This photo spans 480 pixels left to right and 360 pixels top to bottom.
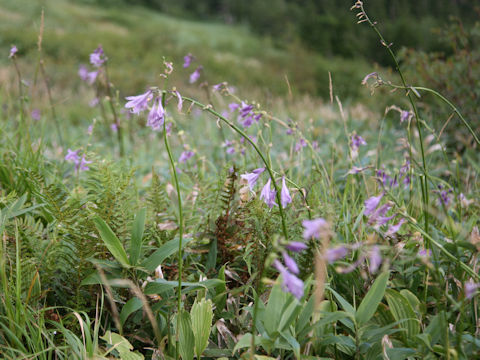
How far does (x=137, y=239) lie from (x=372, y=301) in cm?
74

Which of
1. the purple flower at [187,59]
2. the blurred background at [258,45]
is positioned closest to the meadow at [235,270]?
the purple flower at [187,59]

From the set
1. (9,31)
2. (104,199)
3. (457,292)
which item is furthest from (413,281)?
(9,31)

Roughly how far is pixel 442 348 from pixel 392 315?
0.63 ft

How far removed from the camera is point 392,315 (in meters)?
1.24

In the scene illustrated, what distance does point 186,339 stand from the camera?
3.85ft

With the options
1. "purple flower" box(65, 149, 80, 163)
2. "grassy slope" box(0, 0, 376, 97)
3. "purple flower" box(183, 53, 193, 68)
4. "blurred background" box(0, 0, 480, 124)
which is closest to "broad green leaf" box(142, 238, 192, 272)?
"purple flower" box(65, 149, 80, 163)

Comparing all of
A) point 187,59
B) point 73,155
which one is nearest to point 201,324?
point 73,155

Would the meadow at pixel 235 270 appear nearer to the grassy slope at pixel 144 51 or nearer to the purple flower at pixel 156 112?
the purple flower at pixel 156 112

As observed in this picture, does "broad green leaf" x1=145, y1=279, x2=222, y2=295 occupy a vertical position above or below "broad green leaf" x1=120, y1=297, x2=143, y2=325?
above

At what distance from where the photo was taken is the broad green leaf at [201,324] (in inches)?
46.5

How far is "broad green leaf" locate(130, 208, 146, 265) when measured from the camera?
126 centimetres

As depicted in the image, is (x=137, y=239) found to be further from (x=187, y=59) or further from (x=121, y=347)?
(x=187, y=59)

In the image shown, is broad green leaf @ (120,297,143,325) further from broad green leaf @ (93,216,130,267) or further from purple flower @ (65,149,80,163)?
purple flower @ (65,149,80,163)

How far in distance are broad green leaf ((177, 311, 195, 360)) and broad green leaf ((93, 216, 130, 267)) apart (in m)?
0.24
